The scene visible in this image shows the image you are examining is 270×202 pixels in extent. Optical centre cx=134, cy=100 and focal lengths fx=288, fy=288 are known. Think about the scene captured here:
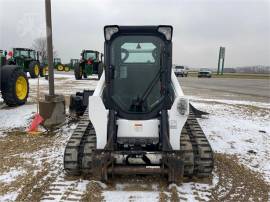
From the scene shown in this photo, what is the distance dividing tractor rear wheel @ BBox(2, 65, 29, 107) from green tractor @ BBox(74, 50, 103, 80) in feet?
44.7

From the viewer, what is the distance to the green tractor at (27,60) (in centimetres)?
2342

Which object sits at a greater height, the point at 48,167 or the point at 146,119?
the point at 146,119

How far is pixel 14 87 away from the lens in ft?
30.5

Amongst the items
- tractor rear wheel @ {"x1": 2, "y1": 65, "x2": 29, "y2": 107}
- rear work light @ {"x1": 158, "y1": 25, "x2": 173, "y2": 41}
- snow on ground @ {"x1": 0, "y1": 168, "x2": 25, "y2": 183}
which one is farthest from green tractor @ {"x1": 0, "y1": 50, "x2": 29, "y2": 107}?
rear work light @ {"x1": 158, "y1": 25, "x2": 173, "y2": 41}

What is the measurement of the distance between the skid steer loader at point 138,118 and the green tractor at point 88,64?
63.3ft

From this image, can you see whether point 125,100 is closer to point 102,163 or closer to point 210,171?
point 102,163

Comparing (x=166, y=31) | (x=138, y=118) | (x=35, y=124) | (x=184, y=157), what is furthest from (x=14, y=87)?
(x=184, y=157)

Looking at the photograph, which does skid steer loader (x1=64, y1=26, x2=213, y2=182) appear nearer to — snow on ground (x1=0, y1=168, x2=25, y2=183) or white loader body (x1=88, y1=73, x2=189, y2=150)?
white loader body (x1=88, y1=73, x2=189, y2=150)

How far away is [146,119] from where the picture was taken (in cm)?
434

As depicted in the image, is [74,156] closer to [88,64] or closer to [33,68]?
[88,64]

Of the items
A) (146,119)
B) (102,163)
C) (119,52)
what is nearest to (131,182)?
(102,163)

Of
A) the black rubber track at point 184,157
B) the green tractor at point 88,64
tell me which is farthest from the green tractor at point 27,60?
the black rubber track at point 184,157

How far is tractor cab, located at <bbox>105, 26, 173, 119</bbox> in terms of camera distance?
14.3 feet

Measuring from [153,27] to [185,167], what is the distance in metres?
2.14
